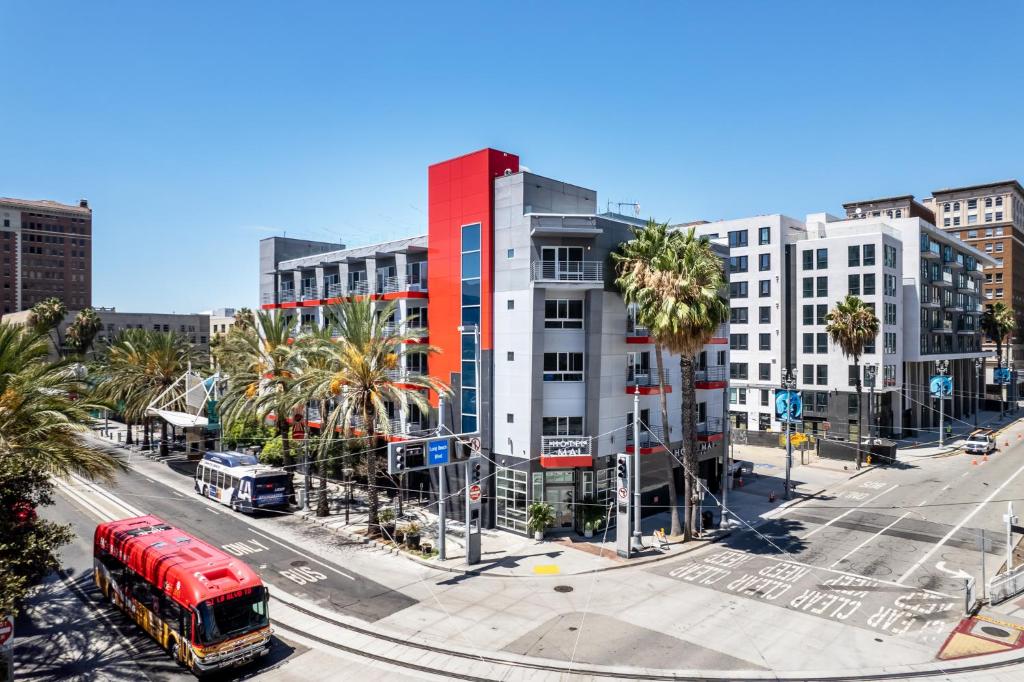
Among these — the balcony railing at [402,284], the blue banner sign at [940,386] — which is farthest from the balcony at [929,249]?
the balcony railing at [402,284]

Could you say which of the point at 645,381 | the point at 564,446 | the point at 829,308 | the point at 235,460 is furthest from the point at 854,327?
the point at 235,460

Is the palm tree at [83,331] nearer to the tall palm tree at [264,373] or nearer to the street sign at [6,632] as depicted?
the tall palm tree at [264,373]

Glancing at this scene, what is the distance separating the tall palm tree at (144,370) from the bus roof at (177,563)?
→ 3558 centimetres

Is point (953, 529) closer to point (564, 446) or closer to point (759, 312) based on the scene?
point (564, 446)

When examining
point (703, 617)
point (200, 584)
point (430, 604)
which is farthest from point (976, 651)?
point (200, 584)

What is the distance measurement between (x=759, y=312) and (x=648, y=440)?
41.7 m

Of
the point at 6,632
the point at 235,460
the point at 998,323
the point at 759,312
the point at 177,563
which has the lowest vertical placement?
the point at 6,632

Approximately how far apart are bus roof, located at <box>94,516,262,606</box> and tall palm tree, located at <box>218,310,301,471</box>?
15381mm

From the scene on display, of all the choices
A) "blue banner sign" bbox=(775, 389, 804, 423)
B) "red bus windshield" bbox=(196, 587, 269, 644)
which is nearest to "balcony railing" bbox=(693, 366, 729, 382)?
"blue banner sign" bbox=(775, 389, 804, 423)

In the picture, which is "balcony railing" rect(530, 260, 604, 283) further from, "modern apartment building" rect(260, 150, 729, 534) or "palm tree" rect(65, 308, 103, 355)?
"palm tree" rect(65, 308, 103, 355)

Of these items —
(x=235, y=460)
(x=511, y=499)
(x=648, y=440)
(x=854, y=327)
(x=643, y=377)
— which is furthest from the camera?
(x=854, y=327)

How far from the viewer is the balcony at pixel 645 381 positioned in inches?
1473

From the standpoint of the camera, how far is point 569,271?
35.6m

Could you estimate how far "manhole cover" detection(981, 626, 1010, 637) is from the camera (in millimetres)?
22309
